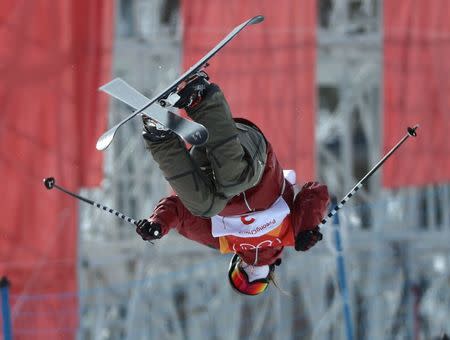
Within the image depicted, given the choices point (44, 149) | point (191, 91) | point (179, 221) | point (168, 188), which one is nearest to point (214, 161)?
point (191, 91)

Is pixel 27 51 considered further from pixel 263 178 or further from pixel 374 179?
pixel 374 179

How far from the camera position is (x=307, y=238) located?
6227mm

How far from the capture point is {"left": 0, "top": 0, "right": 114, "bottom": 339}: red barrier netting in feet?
29.2

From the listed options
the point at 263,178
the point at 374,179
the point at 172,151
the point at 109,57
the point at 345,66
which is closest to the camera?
the point at 172,151

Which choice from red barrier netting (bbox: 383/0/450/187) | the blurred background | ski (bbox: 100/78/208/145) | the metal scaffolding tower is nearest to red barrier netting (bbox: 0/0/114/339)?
the blurred background

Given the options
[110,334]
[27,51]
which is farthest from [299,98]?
[110,334]

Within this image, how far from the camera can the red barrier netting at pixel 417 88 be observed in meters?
10.6

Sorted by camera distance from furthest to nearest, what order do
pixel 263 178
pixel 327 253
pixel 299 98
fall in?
pixel 327 253 → pixel 299 98 → pixel 263 178

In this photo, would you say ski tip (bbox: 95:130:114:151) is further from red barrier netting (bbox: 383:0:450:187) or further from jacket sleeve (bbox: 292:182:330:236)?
red barrier netting (bbox: 383:0:450:187)

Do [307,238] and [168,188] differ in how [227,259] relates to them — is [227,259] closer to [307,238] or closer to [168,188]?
[168,188]

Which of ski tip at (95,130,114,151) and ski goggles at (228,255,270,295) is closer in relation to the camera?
ski tip at (95,130,114,151)

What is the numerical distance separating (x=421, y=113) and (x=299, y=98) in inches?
44.8

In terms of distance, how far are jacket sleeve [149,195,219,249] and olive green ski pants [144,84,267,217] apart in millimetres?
405

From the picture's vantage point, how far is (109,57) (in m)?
9.55
